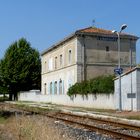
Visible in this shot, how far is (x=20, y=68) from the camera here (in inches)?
3029

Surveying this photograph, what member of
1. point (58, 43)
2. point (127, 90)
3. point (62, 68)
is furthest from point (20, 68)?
point (127, 90)

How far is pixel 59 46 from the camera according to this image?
59.4 metres

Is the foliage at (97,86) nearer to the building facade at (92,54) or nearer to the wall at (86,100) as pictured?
the wall at (86,100)

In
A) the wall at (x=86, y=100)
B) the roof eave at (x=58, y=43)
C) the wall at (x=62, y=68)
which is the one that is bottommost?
the wall at (x=86, y=100)

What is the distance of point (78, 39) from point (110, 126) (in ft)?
108

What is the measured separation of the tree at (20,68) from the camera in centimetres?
7638

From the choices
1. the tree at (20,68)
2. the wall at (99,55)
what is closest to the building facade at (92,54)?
the wall at (99,55)

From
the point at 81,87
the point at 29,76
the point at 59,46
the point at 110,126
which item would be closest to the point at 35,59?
the point at 29,76

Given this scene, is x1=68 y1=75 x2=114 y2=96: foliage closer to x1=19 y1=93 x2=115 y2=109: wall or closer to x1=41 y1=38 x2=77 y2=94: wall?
x1=19 y1=93 x2=115 y2=109: wall

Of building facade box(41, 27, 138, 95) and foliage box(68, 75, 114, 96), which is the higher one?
building facade box(41, 27, 138, 95)

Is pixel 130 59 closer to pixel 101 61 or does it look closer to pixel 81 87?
pixel 101 61

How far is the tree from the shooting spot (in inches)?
3007

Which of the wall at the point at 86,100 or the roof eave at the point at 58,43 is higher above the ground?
the roof eave at the point at 58,43

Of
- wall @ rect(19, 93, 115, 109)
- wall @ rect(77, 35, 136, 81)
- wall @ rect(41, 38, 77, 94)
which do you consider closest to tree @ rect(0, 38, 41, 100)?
wall @ rect(41, 38, 77, 94)
